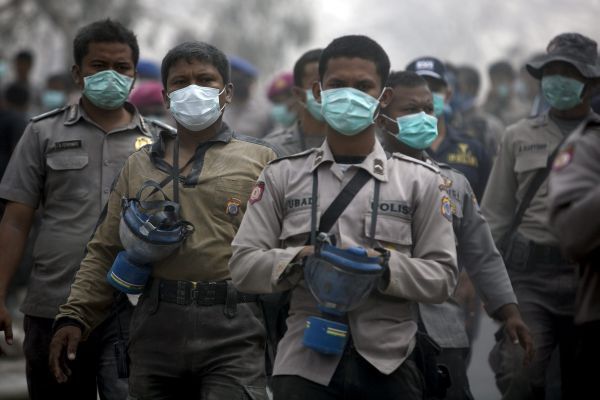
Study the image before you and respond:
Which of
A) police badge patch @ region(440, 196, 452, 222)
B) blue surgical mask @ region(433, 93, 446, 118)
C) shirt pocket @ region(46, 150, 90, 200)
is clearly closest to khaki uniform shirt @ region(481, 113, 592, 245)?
blue surgical mask @ region(433, 93, 446, 118)

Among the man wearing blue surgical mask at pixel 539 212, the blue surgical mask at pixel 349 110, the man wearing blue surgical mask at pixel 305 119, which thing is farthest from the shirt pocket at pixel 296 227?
the man wearing blue surgical mask at pixel 305 119

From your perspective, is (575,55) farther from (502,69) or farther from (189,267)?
(502,69)

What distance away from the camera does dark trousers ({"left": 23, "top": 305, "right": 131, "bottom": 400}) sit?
18.0 feet

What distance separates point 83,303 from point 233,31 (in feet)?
85.1

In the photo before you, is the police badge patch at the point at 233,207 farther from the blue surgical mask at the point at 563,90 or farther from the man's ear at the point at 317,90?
the blue surgical mask at the point at 563,90

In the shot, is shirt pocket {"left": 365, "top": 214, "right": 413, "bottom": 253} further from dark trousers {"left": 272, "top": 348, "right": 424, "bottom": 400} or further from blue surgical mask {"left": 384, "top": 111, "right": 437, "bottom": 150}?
blue surgical mask {"left": 384, "top": 111, "right": 437, "bottom": 150}

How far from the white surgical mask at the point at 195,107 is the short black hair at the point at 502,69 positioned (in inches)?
278

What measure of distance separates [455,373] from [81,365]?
184cm

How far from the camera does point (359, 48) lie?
175 inches

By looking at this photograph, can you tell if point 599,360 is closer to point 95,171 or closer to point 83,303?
point 83,303

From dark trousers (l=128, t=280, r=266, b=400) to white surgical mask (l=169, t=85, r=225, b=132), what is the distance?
2.52ft

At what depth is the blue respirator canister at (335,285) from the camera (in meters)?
3.88

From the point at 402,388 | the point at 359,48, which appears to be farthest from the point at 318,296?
the point at 359,48

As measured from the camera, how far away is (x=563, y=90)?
19.9 feet
